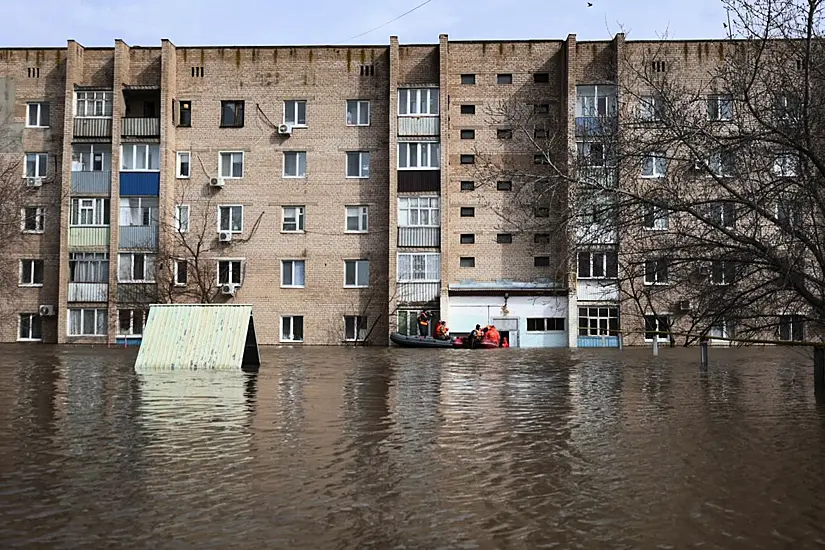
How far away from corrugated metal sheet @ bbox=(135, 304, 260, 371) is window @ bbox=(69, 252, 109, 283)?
2567cm

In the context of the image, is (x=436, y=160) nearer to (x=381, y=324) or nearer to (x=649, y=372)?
(x=381, y=324)

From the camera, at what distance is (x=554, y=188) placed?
47.1ft

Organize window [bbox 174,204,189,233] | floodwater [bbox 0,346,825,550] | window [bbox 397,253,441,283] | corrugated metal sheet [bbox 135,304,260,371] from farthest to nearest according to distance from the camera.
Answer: window [bbox 174,204,189,233]
window [bbox 397,253,441,283]
corrugated metal sheet [bbox 135,304,260,371]
floodwater [bbox 0,346,825,550]

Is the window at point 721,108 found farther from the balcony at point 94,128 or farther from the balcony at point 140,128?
the balcony at point 94,128

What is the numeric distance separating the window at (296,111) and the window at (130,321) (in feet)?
36.8

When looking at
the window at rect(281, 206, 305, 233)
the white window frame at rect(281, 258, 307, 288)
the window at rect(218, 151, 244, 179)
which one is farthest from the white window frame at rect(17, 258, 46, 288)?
the window at rect(281, 206, 305, 233)

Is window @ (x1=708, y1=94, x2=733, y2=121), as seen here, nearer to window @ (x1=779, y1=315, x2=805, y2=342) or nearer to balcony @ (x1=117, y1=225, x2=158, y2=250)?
window @ (x1=779, y1=315, x2=805, y2=342)

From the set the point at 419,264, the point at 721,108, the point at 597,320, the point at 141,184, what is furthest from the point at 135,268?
the point at 721,108

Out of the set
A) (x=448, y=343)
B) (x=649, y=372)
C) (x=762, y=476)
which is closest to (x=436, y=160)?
(x=448, y=343)

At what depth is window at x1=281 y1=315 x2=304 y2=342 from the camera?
1752 inches

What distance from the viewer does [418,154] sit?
1750 inches

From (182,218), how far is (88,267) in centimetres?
486

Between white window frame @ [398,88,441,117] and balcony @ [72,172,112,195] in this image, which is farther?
balcony @ [72,172,112,195]

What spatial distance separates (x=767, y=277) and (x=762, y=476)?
774 centimetres
